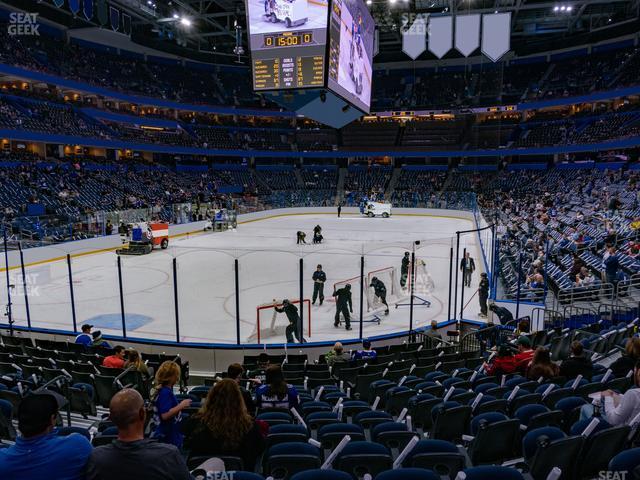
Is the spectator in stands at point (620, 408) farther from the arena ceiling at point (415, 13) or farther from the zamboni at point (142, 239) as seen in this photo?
the arena ceiling at point (415, 13)

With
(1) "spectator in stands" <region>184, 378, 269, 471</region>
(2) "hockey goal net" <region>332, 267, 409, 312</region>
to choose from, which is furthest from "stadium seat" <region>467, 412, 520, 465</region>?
(2) "hockey goal net" <region>332, 267, 409, 312</region>

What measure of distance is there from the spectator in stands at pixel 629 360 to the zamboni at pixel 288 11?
50.7ft

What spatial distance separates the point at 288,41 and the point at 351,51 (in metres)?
3.48

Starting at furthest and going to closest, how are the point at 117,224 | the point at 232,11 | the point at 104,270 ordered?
1. the point at 232,11
2. the point at 117,224
3. the point at 104,270

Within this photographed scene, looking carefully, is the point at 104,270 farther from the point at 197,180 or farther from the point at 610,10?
the point at 610,10

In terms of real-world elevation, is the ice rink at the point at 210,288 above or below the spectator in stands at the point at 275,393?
below

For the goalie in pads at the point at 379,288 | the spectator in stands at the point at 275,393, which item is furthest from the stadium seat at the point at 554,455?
the goalie in pads at the point at 379,288

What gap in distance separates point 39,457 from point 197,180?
4870 centimetres

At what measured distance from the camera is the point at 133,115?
1891 inches

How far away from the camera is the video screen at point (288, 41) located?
17.2 m

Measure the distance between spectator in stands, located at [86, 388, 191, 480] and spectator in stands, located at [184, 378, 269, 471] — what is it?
1.10m

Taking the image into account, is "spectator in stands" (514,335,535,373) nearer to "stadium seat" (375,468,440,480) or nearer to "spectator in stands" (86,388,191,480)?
"stadium seat" (375,468,440,480)

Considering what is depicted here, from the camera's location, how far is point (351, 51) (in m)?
20.2

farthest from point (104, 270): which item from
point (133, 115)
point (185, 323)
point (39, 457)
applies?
point (133, 115)
